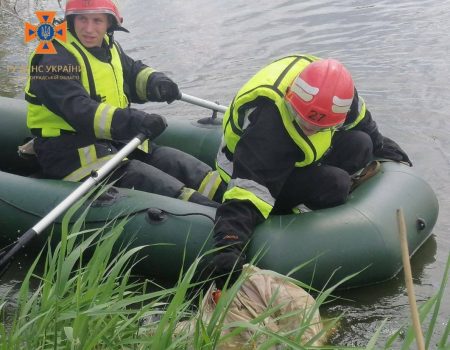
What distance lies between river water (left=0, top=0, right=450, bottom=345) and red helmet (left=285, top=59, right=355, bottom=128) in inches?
37.2

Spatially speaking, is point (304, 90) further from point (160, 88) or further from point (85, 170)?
point (160, 88)

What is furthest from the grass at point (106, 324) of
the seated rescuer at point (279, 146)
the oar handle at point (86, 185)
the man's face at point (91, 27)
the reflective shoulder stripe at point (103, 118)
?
A: the man's face at point (91, 27)

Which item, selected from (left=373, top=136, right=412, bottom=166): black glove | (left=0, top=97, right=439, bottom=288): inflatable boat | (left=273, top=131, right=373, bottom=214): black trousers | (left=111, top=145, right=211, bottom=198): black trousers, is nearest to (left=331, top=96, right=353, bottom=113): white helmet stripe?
(left=273, top=131, right=373, bottom=214): black trousers

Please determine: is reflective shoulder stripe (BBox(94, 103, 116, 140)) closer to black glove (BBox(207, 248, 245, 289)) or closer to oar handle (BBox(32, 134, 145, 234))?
oar handle (BBox(32, 134, 145, 234))

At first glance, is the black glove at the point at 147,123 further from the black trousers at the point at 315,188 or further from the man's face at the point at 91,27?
the black trousers at the point at 315,188

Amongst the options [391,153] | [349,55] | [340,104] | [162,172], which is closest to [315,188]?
[340,104]

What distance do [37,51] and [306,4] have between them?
5.84 m

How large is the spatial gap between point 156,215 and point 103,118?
0.68 metres

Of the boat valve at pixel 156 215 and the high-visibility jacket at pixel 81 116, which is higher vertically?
the high-visibility jacket at pixel 81 116

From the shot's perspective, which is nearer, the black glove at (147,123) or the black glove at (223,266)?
the black glove at (223,266)

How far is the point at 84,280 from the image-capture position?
228cm

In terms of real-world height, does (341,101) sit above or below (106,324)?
above

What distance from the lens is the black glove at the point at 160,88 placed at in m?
4.59

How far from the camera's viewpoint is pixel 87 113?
12.6ft
